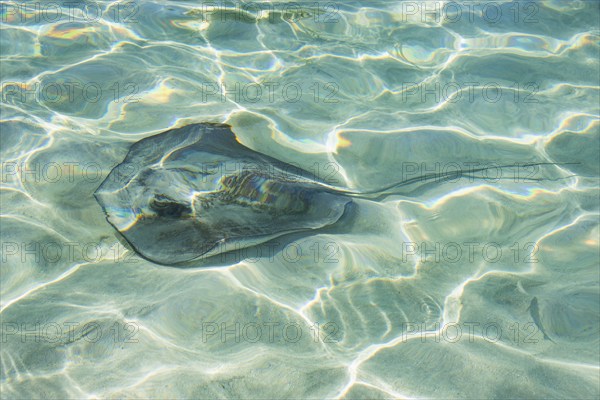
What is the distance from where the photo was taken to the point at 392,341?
3238 millimetres

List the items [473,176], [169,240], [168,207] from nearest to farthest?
[169,240], [168,207], [473,176]

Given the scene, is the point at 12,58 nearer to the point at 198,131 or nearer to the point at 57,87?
the point at 57,87

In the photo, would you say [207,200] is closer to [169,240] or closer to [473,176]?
[169,240]

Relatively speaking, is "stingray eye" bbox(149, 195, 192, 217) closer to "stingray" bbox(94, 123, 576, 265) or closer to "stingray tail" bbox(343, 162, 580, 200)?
"stingray" bbox(94, 123, 576, 265)

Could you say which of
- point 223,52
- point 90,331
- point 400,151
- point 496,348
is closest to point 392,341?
point 496,348

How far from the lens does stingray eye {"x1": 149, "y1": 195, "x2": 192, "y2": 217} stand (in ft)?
11.6

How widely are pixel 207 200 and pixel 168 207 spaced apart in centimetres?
26

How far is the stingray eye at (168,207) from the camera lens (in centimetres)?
354

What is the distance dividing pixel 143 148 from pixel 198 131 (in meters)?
0.47

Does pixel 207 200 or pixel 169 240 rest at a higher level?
pixel 207 200

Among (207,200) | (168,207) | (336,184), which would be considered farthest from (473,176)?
(168,207)

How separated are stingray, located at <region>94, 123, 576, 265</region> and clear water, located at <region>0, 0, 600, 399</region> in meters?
0.20

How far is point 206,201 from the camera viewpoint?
3.61 m

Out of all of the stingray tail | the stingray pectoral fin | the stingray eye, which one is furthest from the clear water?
the stingray eye
